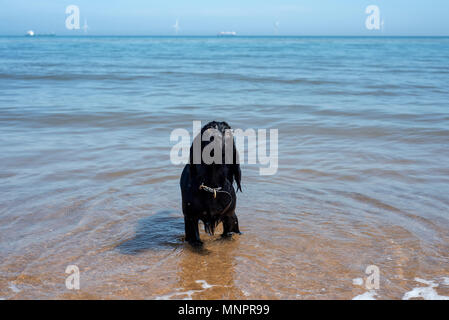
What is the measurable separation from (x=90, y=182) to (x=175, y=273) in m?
3.43

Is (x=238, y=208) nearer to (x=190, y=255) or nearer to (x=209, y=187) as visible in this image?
(x=190, y=255)

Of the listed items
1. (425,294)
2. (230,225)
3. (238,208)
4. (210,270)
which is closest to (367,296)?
(425,294)

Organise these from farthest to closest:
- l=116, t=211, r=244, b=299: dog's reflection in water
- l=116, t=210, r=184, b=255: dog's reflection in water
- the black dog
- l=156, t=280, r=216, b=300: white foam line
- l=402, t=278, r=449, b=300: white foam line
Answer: l=116, t=210, r=184, b=255: dog's reflection in water → the black dog → l=116, t=211, r=244, b=299: dog's reflection in water → l=156, t=280, r=216, b=300: white foam line → l=402, t=278, r=449, b=300: white foam line

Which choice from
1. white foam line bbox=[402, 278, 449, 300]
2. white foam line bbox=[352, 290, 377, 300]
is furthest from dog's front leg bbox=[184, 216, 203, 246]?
white foam line bbox=[402, 278, 449, 300]

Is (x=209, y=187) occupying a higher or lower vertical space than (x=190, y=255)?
higher

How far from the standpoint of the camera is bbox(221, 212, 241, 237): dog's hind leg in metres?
5.26

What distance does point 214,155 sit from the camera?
4.45 m

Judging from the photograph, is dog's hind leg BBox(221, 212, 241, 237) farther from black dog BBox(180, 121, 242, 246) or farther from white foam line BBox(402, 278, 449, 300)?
white foam line BBox(402, 278, 449, 300)

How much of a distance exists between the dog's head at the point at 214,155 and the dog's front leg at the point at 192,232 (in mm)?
656

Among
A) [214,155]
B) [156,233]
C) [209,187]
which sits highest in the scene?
[214,155]

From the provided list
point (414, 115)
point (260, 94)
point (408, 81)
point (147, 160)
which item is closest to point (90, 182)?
point (147, 160)

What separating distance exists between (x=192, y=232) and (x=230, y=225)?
0.49 metres

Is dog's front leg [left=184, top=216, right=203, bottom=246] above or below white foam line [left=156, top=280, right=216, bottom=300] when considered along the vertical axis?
above

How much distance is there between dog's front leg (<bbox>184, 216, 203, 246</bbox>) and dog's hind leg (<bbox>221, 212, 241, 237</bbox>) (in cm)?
35
